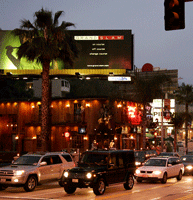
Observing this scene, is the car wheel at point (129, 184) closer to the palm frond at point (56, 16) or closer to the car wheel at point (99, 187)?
the car wheel at point (99, 187)

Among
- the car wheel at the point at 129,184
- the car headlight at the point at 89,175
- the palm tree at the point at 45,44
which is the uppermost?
the palm tree at the point at 45,44

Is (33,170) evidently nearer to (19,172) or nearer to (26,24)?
(19,172)

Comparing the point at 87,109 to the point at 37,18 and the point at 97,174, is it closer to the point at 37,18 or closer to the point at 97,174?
the point at 37,18

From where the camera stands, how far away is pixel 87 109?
49500 mm

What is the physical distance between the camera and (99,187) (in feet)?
54.0

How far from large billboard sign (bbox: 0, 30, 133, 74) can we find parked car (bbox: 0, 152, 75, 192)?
34788 mm

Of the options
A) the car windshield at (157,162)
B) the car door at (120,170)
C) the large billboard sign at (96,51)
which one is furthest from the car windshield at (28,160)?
the large billboard sign at (96,51)

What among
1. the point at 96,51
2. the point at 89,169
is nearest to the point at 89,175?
the point at 89,169

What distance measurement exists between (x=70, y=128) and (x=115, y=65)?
11502mm

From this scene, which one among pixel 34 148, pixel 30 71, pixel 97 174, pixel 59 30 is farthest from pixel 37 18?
pixel 30 71

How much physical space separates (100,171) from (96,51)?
134 ft

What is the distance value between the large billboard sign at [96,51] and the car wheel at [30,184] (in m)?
36.8

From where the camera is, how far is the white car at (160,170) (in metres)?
22.0

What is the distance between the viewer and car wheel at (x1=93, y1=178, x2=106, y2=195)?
1623 centimetres
